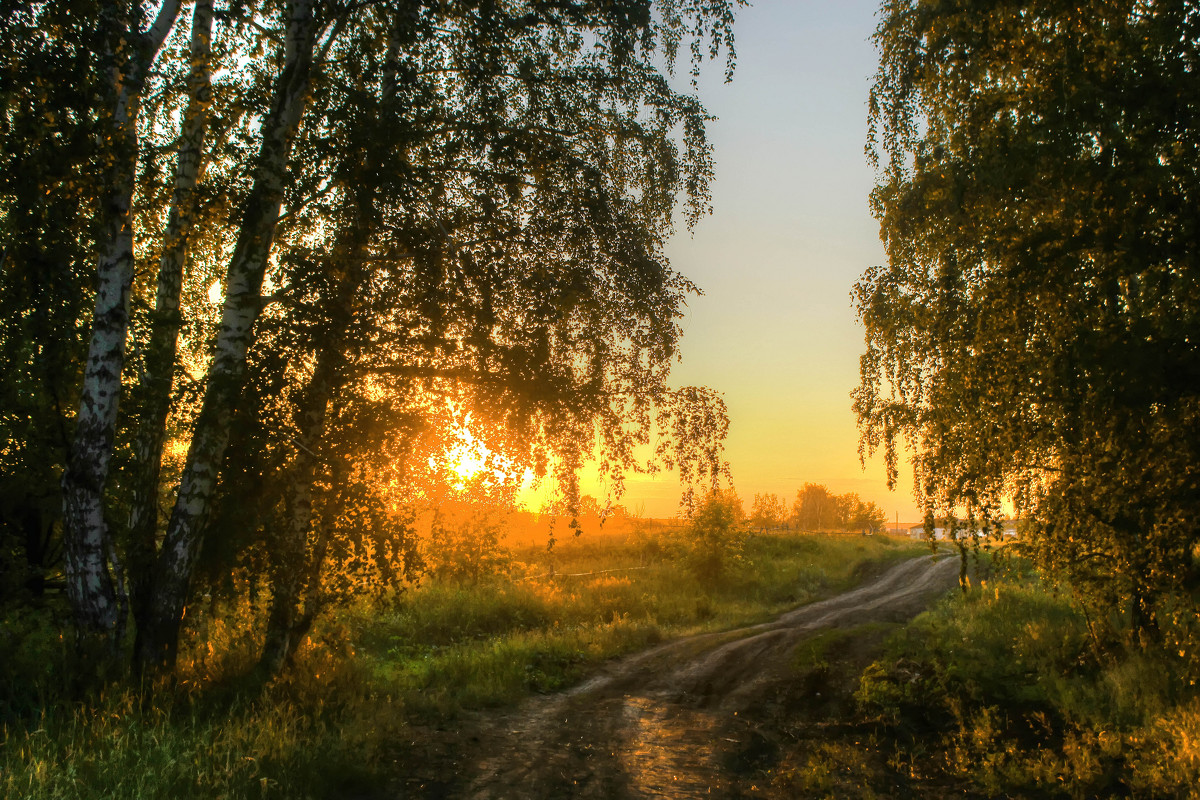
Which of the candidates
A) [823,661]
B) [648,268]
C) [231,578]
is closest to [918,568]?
[823,661]

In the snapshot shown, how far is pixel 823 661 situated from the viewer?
1400cm

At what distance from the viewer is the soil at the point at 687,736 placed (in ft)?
25.0

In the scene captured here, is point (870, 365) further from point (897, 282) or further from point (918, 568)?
Result: point (918, 568)

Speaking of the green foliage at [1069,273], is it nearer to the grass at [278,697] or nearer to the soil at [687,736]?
the soil at [687,736]

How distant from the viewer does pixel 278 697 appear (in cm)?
844

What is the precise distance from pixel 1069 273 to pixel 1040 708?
729 cm

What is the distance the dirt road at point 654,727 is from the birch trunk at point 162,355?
5.02 metres

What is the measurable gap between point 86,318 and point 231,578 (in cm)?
420

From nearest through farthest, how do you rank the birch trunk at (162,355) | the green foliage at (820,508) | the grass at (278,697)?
1. the grass at (278,697)
2. the birch trunk at (162,355)
3. the green foliage at (820,508)

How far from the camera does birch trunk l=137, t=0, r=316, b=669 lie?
790 centimetres

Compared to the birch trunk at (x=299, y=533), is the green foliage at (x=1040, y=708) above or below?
below

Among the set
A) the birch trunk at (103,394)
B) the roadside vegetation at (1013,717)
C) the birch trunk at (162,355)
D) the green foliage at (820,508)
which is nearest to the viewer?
the birch trunk at (103,394)

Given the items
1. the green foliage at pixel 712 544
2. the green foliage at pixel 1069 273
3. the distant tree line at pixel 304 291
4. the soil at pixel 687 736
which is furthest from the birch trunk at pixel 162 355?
the green foliage at pixel 712 544

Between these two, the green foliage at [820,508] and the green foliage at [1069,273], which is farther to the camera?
the green foliage at [820,508]
